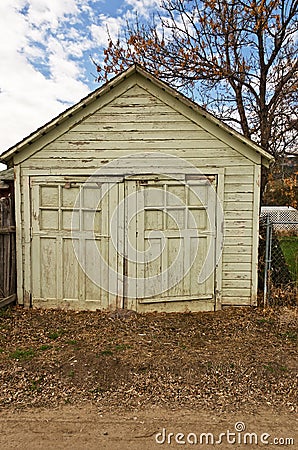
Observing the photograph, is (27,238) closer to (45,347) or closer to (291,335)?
(45,347)

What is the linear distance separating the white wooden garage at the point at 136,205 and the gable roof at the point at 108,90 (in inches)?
0.8

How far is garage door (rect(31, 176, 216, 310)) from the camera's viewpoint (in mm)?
6598

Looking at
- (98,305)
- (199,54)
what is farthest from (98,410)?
(199,54)

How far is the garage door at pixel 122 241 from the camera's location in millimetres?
6598

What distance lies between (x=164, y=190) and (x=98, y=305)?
7.56 feet

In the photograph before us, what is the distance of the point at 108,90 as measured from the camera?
6445mm

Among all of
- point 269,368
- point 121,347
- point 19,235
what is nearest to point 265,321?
point 269,368

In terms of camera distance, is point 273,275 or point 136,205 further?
point 273,275

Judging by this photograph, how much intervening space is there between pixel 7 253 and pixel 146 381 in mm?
3695

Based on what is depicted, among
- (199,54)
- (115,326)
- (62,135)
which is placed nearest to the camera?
(115,326)

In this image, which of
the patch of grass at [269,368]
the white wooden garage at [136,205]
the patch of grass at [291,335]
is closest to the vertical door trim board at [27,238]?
the white wooden garage at [136,205]

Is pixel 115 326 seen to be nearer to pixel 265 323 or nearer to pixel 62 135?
pixel 265 323

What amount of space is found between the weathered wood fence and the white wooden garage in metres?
0.15

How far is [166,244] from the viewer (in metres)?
6.67
